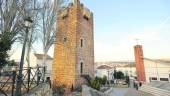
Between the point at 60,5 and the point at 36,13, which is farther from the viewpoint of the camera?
the point at 60,5

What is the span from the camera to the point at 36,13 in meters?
18.1

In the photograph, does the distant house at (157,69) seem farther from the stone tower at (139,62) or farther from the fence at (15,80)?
the fence at (15,80)

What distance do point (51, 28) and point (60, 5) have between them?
2.73 m

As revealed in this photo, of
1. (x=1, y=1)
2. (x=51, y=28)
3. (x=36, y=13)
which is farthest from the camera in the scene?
(x=51, y=28)

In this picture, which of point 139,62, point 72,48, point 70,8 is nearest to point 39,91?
point 72,48

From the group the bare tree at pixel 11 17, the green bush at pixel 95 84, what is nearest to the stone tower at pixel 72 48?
the green bush at pixel 95 84

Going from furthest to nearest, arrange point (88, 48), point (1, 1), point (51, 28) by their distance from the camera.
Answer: point (88, 48), point (51, 28), point (1, 1)

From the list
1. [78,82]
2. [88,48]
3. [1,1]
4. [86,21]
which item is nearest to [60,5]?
[86,21]

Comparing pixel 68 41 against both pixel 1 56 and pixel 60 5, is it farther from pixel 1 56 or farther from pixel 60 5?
pixel 1 56

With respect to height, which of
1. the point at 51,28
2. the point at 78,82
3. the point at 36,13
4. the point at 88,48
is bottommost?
the point at 78,82

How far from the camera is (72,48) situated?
63.0ft

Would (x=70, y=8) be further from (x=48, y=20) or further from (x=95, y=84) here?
(x=95, y=84)

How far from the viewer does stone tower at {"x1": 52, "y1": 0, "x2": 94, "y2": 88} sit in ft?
61.9

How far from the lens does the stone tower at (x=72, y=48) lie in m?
18.9
